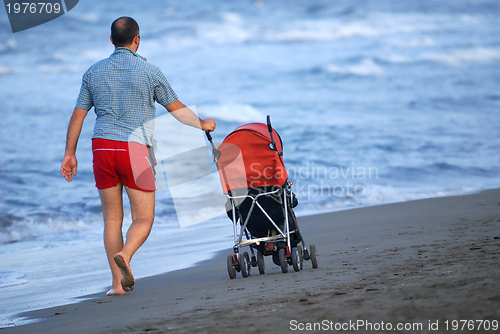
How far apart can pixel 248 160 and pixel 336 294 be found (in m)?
1.74

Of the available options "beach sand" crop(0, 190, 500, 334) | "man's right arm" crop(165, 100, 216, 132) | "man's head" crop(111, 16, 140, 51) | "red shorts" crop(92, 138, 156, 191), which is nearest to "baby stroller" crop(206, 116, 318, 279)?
"beach sand" crop(0, 190, 500, 334)

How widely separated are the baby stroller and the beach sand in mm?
239

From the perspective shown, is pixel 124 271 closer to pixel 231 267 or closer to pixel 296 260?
pixel 231 267

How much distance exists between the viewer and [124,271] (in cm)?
327

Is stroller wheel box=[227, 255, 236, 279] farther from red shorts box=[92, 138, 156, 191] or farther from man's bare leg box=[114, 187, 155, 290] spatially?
red shorts box=[92, 138, 156, 191]

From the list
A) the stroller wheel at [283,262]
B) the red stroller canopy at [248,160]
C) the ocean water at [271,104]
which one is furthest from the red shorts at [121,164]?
the stroller wheel at [283,262]

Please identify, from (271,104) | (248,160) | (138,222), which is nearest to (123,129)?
(138,222)

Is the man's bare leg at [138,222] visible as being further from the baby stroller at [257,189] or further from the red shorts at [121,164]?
the baby stroller at [257,189]

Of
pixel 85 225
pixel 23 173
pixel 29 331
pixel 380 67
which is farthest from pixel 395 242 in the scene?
pixel 380 67

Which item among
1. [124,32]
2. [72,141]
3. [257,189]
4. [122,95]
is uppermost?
[124,32]

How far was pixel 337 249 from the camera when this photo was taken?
505 cm

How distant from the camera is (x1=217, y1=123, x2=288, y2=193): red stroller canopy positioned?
163 inches

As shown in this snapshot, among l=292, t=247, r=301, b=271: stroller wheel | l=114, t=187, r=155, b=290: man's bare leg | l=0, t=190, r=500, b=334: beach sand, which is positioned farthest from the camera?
l=292, t=247, r=301, b=271: stroller wheel

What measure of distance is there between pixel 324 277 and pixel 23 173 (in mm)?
11829
